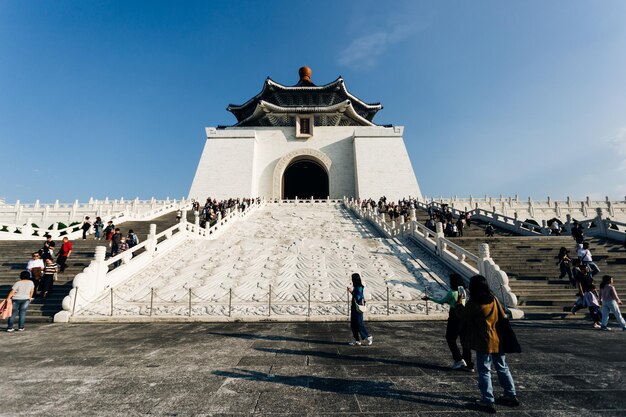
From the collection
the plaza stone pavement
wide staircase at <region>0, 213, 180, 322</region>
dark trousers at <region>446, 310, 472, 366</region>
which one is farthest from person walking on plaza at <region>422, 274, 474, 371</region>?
wide staircase at <region>0, 213, 180, 322</region>

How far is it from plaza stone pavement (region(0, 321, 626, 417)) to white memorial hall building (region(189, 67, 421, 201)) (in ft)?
85.4

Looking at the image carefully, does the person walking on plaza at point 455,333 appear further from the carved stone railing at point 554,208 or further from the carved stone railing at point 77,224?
the carved stone railing at point 554,208

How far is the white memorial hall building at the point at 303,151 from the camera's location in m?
31.6

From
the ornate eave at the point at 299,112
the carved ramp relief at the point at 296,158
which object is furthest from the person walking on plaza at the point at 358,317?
the ornate eave at the point at 299,112

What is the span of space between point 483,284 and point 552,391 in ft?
4.43

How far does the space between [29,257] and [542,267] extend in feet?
59.6

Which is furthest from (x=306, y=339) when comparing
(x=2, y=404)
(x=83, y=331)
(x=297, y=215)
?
(x=297, y=215)

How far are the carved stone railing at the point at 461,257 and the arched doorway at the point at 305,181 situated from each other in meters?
19.8

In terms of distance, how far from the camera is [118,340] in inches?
213

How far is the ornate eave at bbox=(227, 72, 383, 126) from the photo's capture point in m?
34.4

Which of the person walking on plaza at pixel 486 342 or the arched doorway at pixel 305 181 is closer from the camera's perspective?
the person walking on plaza at pixel 486 342

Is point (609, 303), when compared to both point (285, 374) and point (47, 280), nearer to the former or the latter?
point (285, 374)

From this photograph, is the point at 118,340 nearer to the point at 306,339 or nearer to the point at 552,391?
the point at 306,339

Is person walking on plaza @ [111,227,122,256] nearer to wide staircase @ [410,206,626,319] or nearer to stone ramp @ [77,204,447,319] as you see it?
stone ramp @ [77,204,447,319]
